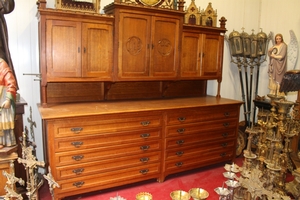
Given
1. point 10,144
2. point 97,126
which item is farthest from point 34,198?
point 97,126

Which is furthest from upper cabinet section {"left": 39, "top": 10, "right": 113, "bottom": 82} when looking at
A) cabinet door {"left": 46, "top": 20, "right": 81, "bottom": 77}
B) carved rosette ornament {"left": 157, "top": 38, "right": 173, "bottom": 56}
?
carved rosette ornament {"left": 157, "top": 38, "right": 173, "bottom": 56}

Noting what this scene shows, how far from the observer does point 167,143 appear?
3.06 m

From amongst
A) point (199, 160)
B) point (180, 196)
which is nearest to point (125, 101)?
point (199, 160)

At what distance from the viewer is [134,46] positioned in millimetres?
2977

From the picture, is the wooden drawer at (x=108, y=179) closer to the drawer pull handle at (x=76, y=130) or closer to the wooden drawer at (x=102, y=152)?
the wooden drawer at (x=102, y=152)

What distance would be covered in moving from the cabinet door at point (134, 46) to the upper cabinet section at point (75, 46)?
0.42ft

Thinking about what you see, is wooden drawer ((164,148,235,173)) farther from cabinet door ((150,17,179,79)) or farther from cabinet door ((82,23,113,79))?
cabinet door ((82,23,113,79))

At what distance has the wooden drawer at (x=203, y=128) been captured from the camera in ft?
10.1

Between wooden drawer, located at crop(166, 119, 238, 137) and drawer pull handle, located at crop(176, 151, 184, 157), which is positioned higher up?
wooden drawer, located at crop(166, 119, 238, 137)

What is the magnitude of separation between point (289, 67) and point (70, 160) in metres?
3.52

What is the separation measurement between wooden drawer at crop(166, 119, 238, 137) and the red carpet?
568 millimetres

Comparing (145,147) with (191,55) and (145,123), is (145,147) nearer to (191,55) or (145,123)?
(145,123)

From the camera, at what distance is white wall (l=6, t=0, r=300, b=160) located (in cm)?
286

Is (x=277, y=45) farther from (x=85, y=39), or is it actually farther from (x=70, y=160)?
(x=70, y=160)
